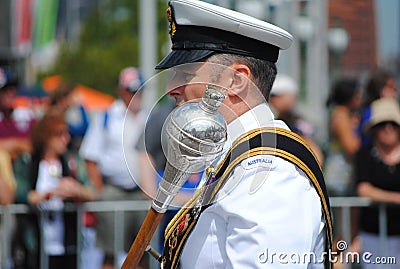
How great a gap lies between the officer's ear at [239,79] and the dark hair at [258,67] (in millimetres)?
18

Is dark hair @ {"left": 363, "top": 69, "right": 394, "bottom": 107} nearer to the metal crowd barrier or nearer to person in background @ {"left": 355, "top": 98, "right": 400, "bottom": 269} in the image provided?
person in background @ {"left": 355, "top": 98, "right": 400, "bottom": 269}

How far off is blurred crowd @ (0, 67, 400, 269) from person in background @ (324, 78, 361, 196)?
1 cm

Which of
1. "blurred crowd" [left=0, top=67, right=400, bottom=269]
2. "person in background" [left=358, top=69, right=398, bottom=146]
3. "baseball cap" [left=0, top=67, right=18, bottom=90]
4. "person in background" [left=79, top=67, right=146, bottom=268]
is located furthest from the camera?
"baseball cap" [left=0, top=67, right=18, bottom=90]

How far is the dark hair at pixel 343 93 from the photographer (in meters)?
7.11

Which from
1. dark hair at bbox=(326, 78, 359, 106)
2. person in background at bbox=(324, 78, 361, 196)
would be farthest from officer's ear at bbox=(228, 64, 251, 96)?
dark hair at bbox=(326, 78, 359, 106)

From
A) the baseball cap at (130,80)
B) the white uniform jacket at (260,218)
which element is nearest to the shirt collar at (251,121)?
the white uniform jacket at (260,218)

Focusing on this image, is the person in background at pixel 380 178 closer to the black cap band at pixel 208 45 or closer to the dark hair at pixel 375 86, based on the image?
the dark hair at pixel 375 86

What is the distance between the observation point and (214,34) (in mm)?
2498

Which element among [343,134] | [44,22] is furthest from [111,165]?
[44,22]

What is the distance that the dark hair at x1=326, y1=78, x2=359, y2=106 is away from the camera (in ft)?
23.3

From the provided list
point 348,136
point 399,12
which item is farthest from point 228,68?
point 399,12

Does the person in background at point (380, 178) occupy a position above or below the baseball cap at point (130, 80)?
below

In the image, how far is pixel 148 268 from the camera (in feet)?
19.6

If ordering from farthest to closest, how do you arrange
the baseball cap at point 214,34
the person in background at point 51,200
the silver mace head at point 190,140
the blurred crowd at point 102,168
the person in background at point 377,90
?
the person in background at point 377,90, the person in background at point 51,200, the blurred crowd at point 102,168, the baseball cap at point 214,34, the silver mace head at point 190,140
